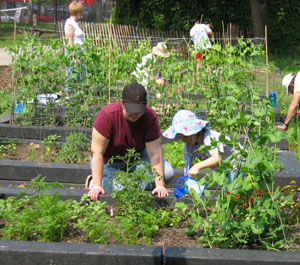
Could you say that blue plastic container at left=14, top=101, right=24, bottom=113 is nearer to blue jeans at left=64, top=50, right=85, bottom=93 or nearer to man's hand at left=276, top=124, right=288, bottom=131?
blue jeans at left=64, top=50, right=85, bottom=93

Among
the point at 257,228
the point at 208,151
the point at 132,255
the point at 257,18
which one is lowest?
the point at 132,255

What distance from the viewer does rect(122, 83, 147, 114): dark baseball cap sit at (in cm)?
404

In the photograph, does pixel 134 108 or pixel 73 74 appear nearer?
pixel 134 108

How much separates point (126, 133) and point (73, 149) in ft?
5.88

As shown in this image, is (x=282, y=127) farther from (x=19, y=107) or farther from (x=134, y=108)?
(x=19, y=107)

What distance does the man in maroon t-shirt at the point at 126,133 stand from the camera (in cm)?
408

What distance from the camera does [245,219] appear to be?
3.42 m

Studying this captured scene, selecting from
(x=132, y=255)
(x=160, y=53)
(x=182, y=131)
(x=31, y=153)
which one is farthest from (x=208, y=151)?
(x=160, y=53)

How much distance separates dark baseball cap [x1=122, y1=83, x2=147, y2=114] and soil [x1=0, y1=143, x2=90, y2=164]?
2.02 meters

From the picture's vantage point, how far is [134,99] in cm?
405

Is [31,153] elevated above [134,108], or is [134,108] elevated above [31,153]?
[134,108]

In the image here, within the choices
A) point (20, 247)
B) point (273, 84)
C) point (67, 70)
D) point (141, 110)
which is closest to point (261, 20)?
point (273, 84)

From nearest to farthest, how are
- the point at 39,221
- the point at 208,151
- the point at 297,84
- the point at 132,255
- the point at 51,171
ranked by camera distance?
the point at 132,255 → the point at 39,221 → the point at 208,151 → the point at 51,171 → the point at 297,84

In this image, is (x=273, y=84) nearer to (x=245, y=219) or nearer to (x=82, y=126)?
(x=82, y=126)
